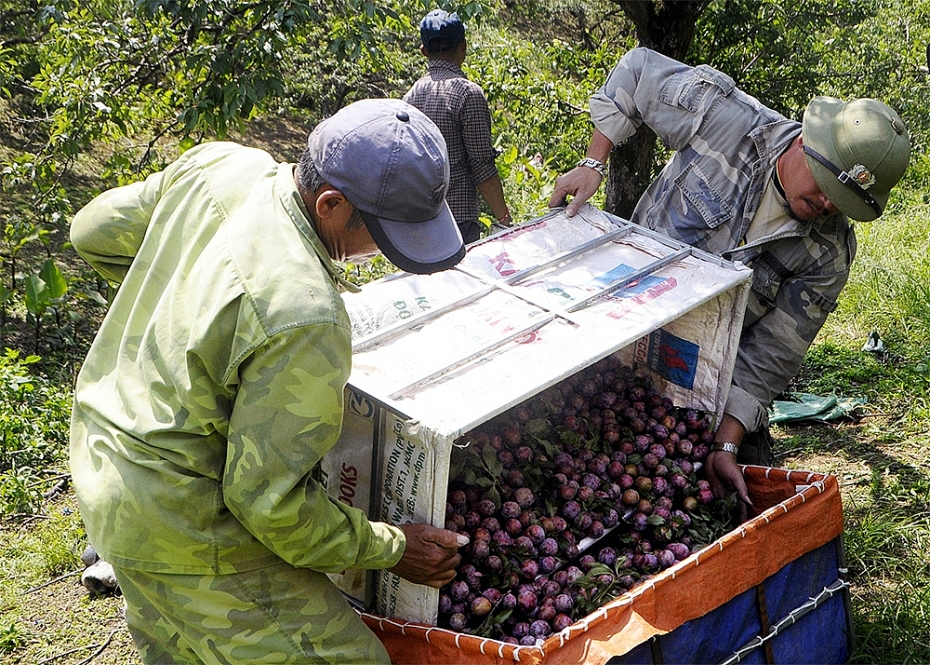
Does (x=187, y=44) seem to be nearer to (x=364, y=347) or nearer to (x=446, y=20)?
(x=446, y=20)

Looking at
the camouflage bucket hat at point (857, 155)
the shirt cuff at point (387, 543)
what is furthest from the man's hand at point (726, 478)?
the shirt cuff at point (387, 543)

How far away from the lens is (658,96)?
301cm

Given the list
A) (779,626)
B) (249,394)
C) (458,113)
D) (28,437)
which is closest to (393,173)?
(249,394)

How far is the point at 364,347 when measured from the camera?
7.52ft

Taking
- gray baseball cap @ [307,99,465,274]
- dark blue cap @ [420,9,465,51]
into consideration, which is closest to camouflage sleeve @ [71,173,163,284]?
gray baseball cap @ [307,99,465,274]

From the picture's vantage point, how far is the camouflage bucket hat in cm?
259

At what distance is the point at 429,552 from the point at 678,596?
64 centimetres

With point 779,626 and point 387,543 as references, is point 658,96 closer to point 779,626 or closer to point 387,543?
point 779,626

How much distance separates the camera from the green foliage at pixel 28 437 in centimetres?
375

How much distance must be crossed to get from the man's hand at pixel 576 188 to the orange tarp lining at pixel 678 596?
105cm

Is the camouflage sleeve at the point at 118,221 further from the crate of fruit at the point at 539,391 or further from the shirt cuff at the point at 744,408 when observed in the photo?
the shirt cuff at the point at 744,408

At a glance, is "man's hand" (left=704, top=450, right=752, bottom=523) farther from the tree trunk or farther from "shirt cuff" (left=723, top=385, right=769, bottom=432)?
the tree trunk

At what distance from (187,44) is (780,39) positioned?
3668 mm

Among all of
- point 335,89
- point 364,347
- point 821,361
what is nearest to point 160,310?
point 364,347
